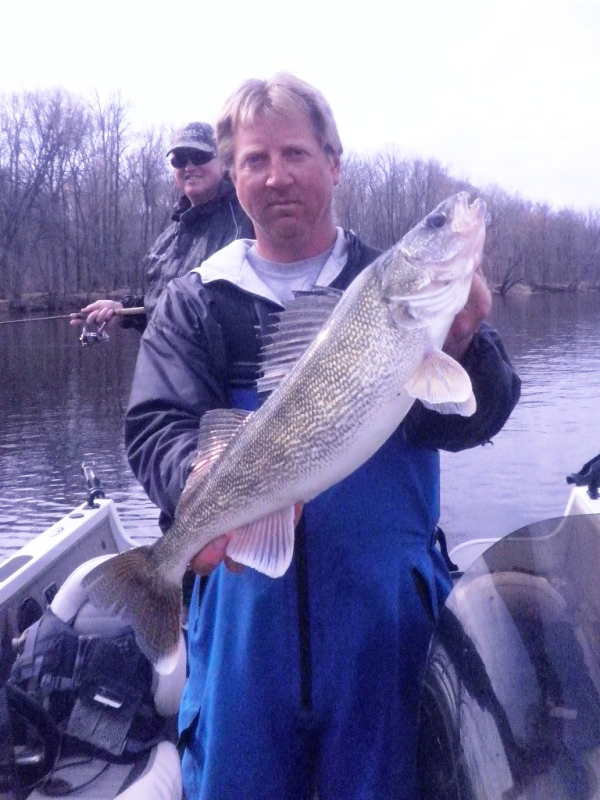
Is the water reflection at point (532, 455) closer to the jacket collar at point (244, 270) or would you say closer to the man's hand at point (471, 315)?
the jacket collar at point (244, 270)

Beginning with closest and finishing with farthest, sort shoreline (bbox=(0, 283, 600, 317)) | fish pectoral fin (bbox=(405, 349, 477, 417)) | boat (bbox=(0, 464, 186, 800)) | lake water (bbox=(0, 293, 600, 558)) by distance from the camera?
fish pectoral fin (bbox=(405, 349, 477, 417)) < boat (bbox=(0, 464, 186, 800)) < lake water (bbox=(0, 293, 600, 558)) < shoreline (bbox=(0, 283, 600, 317))

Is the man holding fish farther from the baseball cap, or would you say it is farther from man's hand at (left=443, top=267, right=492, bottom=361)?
the baseball cap

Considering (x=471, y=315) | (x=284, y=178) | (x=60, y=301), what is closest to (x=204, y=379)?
(x=284, y=178)

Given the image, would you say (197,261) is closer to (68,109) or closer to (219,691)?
(219,691)

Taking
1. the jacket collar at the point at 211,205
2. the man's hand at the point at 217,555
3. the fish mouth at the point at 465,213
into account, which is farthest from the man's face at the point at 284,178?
the jacket collar at the point at 211,205

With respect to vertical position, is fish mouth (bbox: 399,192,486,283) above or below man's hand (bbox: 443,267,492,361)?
above

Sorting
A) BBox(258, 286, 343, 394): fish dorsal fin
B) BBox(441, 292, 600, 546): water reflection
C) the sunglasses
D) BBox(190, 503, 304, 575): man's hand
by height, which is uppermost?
the sunglasses

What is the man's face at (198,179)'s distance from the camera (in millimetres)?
4566

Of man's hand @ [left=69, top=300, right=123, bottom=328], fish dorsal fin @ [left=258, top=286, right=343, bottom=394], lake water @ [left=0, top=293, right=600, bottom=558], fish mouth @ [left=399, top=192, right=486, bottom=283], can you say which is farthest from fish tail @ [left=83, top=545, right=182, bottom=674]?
lake water @ [left=0, top=293, right=600, bottom=558]

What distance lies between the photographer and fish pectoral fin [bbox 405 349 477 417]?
6.48 feet

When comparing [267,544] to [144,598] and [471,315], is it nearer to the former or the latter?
[144,598]

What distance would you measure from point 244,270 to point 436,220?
62 cm

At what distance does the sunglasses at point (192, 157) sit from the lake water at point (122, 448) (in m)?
5.51

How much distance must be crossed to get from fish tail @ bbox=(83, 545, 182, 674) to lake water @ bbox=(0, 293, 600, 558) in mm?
6829
